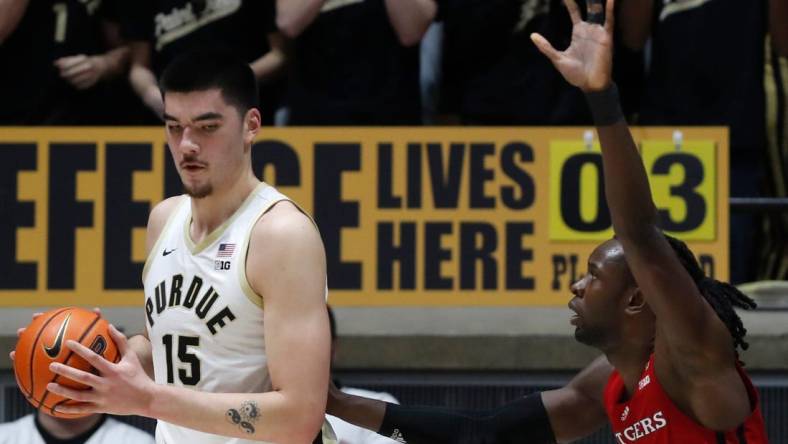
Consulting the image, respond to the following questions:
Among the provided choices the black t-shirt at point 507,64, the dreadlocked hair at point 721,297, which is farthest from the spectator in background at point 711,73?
the dreadlocked hair at point 721,297

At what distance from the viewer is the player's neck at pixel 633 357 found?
496cm

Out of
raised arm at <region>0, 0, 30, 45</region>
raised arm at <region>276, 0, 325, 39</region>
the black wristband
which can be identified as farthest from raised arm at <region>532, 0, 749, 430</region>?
raised arm at <region>0, 0, 30, 45</region>

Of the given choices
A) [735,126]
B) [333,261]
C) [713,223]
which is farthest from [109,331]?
[735,126]

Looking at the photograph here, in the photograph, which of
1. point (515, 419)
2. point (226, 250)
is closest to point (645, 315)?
point (515, 419)

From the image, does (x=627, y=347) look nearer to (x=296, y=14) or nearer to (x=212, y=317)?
(x=212, y=317)

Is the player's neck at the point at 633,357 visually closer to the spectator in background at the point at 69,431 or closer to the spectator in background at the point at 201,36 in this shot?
the spectator in background at the point at 69,431

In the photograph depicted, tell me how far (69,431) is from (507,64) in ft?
8.62

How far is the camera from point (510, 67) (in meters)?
7.26

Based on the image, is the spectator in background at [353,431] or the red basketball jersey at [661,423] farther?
the spectator in background at [353,431]

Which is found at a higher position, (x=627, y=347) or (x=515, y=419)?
(x=627, y=347)

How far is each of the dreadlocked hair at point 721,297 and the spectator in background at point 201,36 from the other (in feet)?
9.51

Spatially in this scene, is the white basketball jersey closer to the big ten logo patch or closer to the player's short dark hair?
the big ten logo patch

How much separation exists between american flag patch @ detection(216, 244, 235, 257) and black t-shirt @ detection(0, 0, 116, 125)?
3.24 meters

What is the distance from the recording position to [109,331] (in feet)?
13.7
